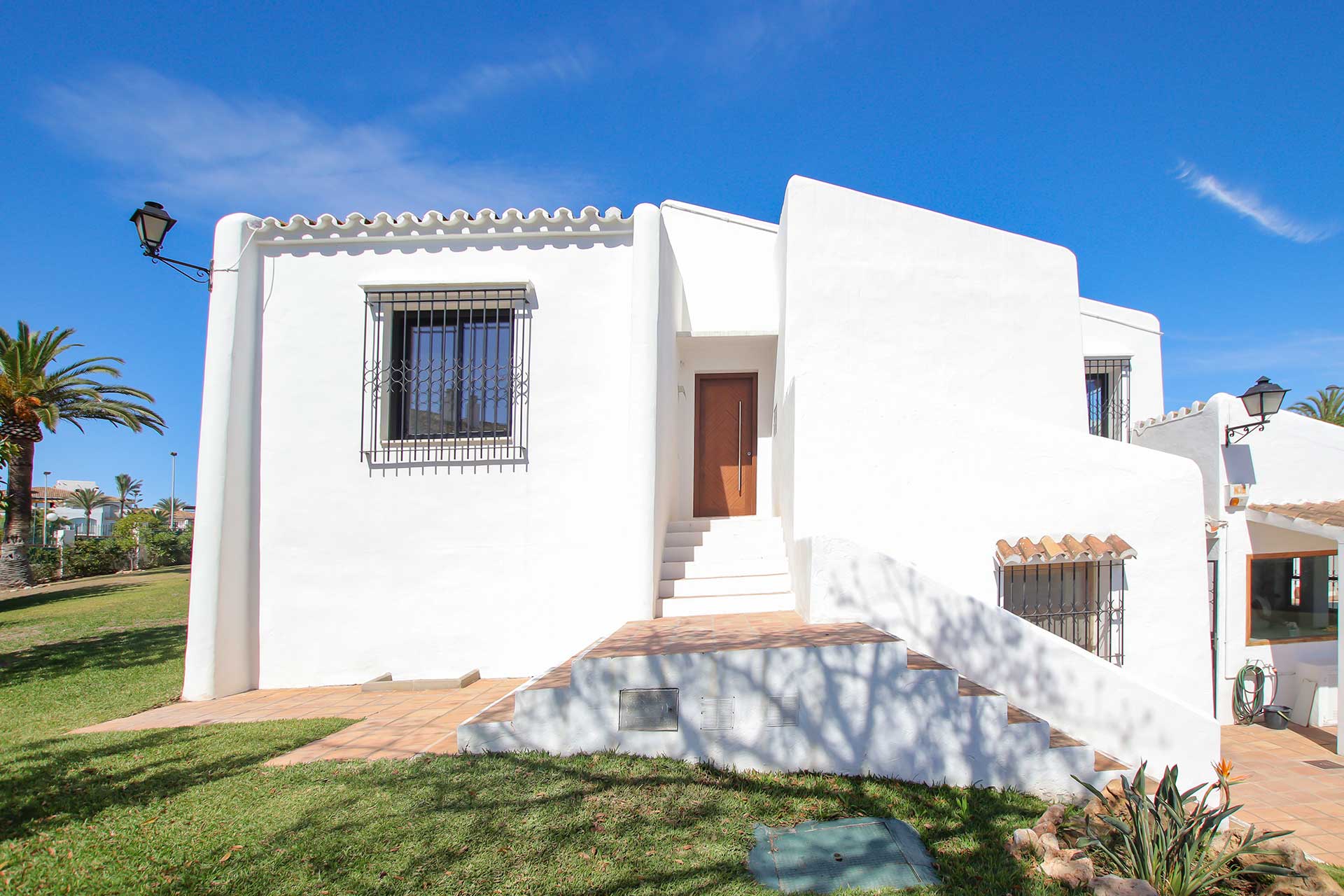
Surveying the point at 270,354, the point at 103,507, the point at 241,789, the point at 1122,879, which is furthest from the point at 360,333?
the point at 103,507

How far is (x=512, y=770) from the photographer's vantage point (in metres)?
3.83

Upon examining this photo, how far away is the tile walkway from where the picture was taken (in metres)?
4.44

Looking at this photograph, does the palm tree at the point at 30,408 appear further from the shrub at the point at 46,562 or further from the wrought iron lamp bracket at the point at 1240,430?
the wrought iron lamp bracket at the point at 1240,430

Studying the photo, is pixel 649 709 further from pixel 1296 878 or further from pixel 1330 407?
pixel 1330 407

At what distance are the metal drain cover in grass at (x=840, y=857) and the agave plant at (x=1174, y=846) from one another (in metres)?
0.98

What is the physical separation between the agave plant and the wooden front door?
6117mm

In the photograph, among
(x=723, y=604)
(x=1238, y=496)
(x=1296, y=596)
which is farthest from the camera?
(x=1296, y=596)

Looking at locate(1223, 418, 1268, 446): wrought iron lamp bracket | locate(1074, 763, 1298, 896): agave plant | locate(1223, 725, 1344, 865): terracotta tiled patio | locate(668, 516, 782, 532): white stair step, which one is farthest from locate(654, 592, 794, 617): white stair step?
locate(1223, 418, 1268, 446): wrought iron lamp bracket

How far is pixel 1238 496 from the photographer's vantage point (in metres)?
8.50

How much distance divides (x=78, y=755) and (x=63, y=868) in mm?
2028

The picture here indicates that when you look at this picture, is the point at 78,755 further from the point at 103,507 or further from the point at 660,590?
the point at 103,507

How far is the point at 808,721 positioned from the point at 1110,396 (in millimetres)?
9976

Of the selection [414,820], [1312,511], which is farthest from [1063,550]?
[414,820]

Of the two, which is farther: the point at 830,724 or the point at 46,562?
the point at 46,562
